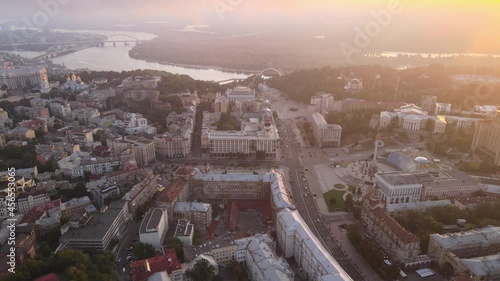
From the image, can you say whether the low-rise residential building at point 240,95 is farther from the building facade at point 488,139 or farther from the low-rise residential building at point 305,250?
the low-rise residential building at point 305,250

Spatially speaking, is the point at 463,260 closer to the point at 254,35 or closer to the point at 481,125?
the point at 481,125

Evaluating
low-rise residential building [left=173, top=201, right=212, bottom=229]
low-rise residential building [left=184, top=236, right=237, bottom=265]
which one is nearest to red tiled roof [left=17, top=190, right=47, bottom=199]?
low-rise residential building [left=173, top=201, right=212, bottom=229]

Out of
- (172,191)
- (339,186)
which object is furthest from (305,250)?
(339,186)

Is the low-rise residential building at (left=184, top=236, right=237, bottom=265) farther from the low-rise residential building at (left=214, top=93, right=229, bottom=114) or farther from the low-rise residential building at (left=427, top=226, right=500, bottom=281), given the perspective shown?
the low-rise residential building at (left=214, top=93, right=229, bottom=114)

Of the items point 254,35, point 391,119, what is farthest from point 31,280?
point 254,35

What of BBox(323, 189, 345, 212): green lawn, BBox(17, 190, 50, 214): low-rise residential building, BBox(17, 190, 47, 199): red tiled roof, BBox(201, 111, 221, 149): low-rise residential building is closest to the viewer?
BBox(17, 190, 50, 214): low-rise residential building

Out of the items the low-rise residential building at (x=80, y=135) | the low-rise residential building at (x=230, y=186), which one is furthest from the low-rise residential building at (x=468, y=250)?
the low-rise residential building at (x=80, y=135)

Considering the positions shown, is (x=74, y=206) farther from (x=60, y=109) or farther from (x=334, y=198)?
(x=60, y=109)
